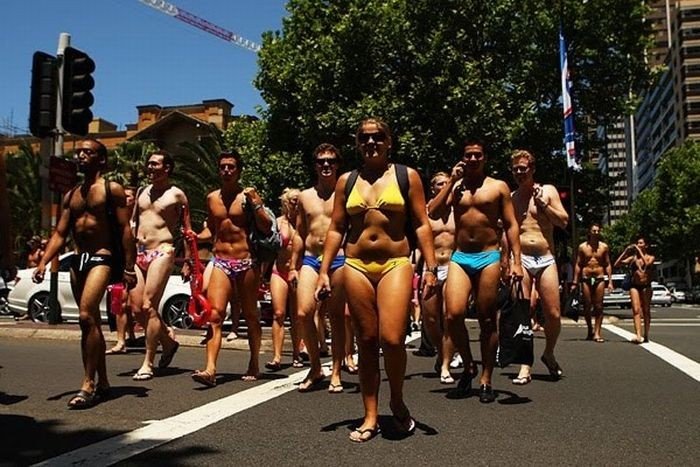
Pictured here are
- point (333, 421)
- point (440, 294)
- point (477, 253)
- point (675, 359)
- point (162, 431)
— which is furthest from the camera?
point (675, 359)

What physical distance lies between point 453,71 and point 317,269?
62.3ft

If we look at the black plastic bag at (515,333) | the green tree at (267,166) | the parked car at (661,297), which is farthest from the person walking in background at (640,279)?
the parked car at (661,297)

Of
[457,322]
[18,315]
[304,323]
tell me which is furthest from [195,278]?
[18,315]

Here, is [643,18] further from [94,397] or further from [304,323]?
[94,397]

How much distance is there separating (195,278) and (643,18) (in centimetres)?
2381

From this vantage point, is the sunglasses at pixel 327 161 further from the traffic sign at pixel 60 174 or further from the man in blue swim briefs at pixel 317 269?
the traffic sign at pixel 60 174

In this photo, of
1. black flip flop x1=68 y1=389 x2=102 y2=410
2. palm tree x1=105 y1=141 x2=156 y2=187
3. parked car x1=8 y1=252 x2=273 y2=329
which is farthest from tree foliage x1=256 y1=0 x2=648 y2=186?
black flip flop x1=68 y1=389 x2=102 y2=410

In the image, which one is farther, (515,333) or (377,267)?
(515,333)

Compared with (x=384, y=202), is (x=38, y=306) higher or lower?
lower

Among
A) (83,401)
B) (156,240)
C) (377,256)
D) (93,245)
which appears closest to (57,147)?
(156,240)

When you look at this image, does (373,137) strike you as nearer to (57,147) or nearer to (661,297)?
(57,147)

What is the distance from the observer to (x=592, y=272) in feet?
41.6

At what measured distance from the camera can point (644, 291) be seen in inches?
482

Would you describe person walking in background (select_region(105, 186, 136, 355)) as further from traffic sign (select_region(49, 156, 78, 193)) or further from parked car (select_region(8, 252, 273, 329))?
parked car (select_region(8, 252, 273, 329))
